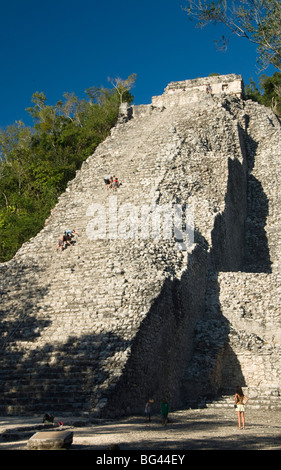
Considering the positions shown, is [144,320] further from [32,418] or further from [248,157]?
[248,157]

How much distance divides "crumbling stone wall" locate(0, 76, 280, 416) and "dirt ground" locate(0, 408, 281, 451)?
0.87 meters

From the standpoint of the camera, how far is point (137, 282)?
46.3 feet

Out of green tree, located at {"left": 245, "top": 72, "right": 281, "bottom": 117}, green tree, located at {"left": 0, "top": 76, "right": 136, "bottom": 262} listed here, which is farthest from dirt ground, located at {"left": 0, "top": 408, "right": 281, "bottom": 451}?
green tree, located at {"left": 245, "top": 72, "right": 281, "bottom": 117}

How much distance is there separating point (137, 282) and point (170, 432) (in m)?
5.11

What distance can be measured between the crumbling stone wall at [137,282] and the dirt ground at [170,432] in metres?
0.87

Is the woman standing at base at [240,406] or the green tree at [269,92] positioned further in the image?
the green tree at [269,92]

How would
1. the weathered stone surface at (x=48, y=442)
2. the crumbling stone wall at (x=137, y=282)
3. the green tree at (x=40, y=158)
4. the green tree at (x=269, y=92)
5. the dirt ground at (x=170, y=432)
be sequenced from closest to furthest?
the weathered stone surface at (x=48, y=442)
the dirt ground at (x=170, y=432)
the crumbling stone wall at (x=137, y=282)
the green tree at (x=40, y=158)
the green tree at (x=269, y=92)

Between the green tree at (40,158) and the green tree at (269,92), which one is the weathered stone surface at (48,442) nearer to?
the green tree at (40,158)

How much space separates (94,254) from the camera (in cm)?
1589

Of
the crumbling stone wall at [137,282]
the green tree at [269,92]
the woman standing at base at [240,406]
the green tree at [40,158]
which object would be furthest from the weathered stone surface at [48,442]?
the green tree at [269,92]

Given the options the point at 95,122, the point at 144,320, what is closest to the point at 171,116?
the point at 95,122

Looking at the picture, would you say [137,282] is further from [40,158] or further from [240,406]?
[40,158]

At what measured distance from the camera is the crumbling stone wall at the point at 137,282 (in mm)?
12125

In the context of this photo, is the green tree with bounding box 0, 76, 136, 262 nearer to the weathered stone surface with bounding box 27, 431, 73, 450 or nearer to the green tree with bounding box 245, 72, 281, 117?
the green tree with bounding box 245, 72, 281, 117
